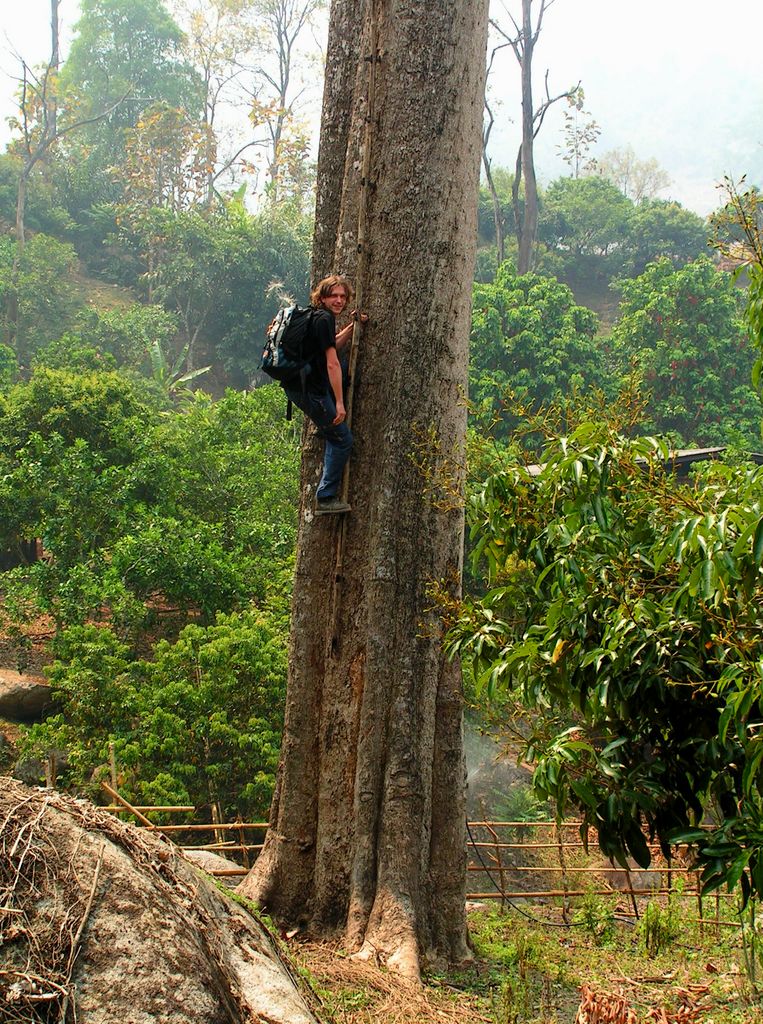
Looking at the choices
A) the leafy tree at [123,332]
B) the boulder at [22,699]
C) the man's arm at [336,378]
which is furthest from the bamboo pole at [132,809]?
the leafy tree at [123,332]

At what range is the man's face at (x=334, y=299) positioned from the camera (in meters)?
5.14

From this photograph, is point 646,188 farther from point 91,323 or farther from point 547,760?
point 547,760

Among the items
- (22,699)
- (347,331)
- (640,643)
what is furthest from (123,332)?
(640,643)

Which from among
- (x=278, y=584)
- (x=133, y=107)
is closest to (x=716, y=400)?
(x=278, y=584)

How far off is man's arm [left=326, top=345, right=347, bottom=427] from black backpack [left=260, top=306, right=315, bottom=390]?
116mm

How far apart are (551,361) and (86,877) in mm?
20651

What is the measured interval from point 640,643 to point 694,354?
21178 mm

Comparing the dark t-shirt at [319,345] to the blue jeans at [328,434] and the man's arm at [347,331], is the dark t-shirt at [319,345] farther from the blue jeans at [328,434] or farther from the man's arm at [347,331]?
the man's arm at [347,331]

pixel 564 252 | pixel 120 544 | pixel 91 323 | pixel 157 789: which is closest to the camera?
pixel 157 789

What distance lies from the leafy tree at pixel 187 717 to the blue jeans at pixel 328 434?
14.7 ft

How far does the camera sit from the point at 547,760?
315cm

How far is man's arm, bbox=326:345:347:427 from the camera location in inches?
200

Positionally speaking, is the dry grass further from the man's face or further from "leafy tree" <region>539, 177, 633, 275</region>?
"leafy tree" <region>539, 177, 633, 275</region>

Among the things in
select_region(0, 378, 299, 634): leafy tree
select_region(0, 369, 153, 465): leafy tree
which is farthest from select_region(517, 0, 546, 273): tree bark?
select_region(0, 369, 153, 465): leafy tree
